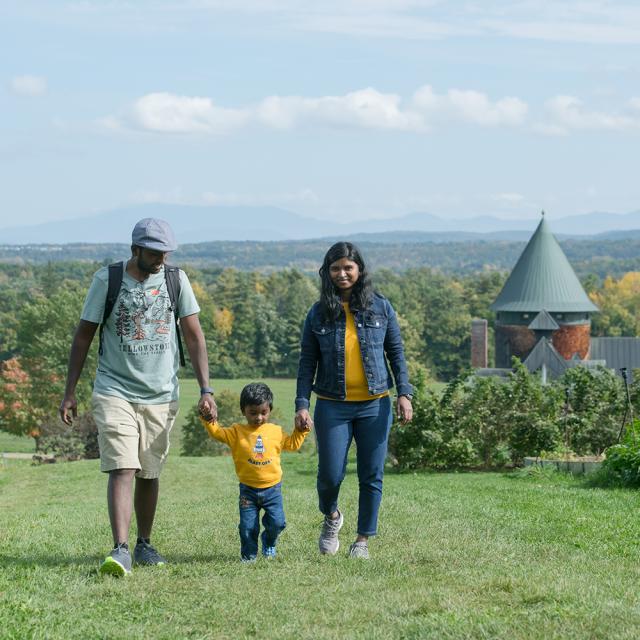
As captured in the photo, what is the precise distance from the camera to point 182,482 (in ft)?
59.1

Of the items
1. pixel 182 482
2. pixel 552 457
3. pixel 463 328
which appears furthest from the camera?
pixel 463 328

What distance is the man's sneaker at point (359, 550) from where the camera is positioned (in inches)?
269

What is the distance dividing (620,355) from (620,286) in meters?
67.3

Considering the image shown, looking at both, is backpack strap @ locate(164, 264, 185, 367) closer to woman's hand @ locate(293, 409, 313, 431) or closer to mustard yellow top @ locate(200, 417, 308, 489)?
mustard yellow top @ locate(200, 417, 308, 489)

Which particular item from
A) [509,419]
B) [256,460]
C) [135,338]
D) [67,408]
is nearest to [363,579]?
[256,460]

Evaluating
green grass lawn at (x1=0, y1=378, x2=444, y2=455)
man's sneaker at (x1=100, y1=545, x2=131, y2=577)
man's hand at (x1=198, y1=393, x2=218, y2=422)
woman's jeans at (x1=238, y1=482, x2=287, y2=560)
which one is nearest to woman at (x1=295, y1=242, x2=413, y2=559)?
woman's jeans at (x1=238, y1=482, x2=287, y2=560)

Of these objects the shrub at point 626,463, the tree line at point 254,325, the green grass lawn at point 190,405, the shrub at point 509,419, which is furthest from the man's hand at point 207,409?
the tree line at point 254,325

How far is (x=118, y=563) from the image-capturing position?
6215 mm

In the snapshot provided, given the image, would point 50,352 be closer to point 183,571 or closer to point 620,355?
point 620,355

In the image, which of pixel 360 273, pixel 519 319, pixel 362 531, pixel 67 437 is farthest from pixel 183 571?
pixel 519 319

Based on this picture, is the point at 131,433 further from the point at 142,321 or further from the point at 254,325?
the point at 254,325

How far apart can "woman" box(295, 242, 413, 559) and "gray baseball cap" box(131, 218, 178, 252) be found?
1.00 metres

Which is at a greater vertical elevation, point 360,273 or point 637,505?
point 360,273

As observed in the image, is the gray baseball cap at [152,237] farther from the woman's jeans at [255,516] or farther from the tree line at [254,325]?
the tree line at [254,325]
